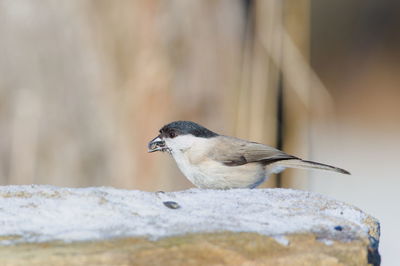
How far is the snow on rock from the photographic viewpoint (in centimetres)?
156

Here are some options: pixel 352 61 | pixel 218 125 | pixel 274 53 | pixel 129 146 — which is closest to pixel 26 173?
pixel 129 146

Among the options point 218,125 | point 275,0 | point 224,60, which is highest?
point 275,0

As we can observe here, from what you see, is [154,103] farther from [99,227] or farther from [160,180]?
[99,227]

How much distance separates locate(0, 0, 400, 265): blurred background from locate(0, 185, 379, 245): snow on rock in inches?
90.2

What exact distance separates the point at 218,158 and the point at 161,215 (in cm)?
153

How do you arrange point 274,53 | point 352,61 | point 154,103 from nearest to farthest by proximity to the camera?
1. point 274,53
2. point 154,103
3. point 352,61

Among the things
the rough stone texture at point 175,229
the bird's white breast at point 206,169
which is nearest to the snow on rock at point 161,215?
the rough stone texture at point 175,229

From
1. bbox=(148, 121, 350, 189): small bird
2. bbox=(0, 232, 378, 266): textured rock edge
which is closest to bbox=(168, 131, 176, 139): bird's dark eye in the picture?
bbox=(148, 121, 350, 189): small bird

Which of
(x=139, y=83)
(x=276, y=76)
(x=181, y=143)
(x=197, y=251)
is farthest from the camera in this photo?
(x=139, y=83)

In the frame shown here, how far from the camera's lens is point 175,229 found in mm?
1565

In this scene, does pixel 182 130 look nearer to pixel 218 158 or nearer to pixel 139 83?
pixel 218 158

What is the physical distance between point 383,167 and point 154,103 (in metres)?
3.00

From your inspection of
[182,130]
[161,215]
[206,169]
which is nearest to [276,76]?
[182,130]

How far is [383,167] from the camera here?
265 inches
